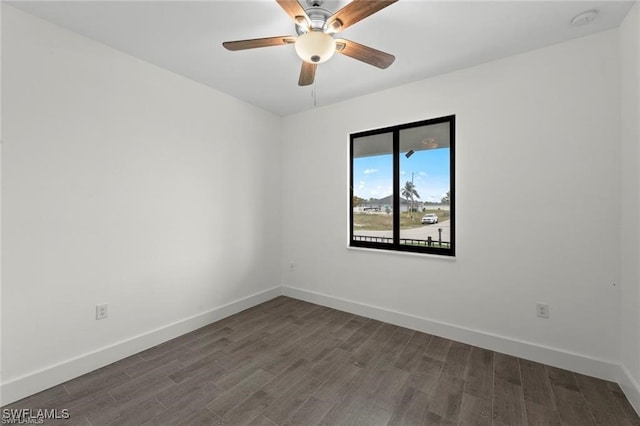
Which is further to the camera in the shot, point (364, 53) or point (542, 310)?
point (542, 310)

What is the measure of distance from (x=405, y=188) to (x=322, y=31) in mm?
1922

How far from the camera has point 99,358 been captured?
219 centimetres

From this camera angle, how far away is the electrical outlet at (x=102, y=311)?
86.7 inches

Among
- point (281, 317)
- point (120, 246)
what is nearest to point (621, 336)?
point (281, 317)

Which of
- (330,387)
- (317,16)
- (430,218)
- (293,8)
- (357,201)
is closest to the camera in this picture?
(293,8)

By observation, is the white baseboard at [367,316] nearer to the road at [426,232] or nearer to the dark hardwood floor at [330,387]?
the dark hardwood floor at [330,387]

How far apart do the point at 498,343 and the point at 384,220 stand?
1603 millimetres

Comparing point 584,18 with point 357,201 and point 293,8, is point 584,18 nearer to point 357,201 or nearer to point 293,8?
point 293,8

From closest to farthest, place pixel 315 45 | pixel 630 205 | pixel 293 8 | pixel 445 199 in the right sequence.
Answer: pixel 293 8, pixel 315 45, pixel 630 205, pixel 445 199

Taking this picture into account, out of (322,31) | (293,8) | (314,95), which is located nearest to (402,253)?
(314,95)

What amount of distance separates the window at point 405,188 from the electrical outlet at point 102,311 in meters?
2.52

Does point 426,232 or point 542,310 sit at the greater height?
point 426,232

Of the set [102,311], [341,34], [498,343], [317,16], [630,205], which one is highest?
[341,34]

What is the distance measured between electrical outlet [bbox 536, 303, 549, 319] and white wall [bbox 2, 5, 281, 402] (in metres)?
3.08
